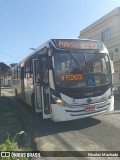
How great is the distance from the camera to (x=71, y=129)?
10242 mm

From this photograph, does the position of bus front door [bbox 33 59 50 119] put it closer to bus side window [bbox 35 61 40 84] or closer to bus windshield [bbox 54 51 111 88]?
bus side window [bbox 35 61 40 84]

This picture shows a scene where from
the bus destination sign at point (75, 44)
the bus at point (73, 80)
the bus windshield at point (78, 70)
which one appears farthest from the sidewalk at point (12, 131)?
the bus destination sign at point (75, 44)

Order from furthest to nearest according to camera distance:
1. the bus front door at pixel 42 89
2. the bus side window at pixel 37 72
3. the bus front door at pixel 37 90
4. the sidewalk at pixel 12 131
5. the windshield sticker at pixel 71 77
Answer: the bus front door at pixel 37 90 → the bus side window at pixel 37 72 → the bus front door at pixel 42 89 → the windshield sticker at pixel 71 77 → the sidewalk at pixel 12 131

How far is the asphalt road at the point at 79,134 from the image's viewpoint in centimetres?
786

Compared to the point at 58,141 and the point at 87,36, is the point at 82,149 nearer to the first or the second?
the point at 58,141

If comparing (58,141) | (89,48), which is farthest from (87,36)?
(58,141)

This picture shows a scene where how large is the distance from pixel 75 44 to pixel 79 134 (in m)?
3.49

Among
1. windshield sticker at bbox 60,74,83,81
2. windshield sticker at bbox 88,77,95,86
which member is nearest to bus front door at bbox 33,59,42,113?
windshield sticker at bbox 60,74,83,81

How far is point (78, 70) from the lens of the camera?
416 inches

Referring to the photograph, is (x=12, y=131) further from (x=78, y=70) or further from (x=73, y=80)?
(x=78, y=70)

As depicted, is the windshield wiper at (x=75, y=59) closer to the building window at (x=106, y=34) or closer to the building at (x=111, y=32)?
the building at (x=111, y=32)

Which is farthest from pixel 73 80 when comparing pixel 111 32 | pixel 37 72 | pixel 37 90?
pixel 111 32

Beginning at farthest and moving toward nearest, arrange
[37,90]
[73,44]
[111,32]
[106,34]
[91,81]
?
1. [106,34]
2. [111,32]
3. [37,90]
4. [73,44]
5. [91,81]

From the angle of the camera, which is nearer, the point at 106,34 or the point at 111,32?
the point at 111,32
